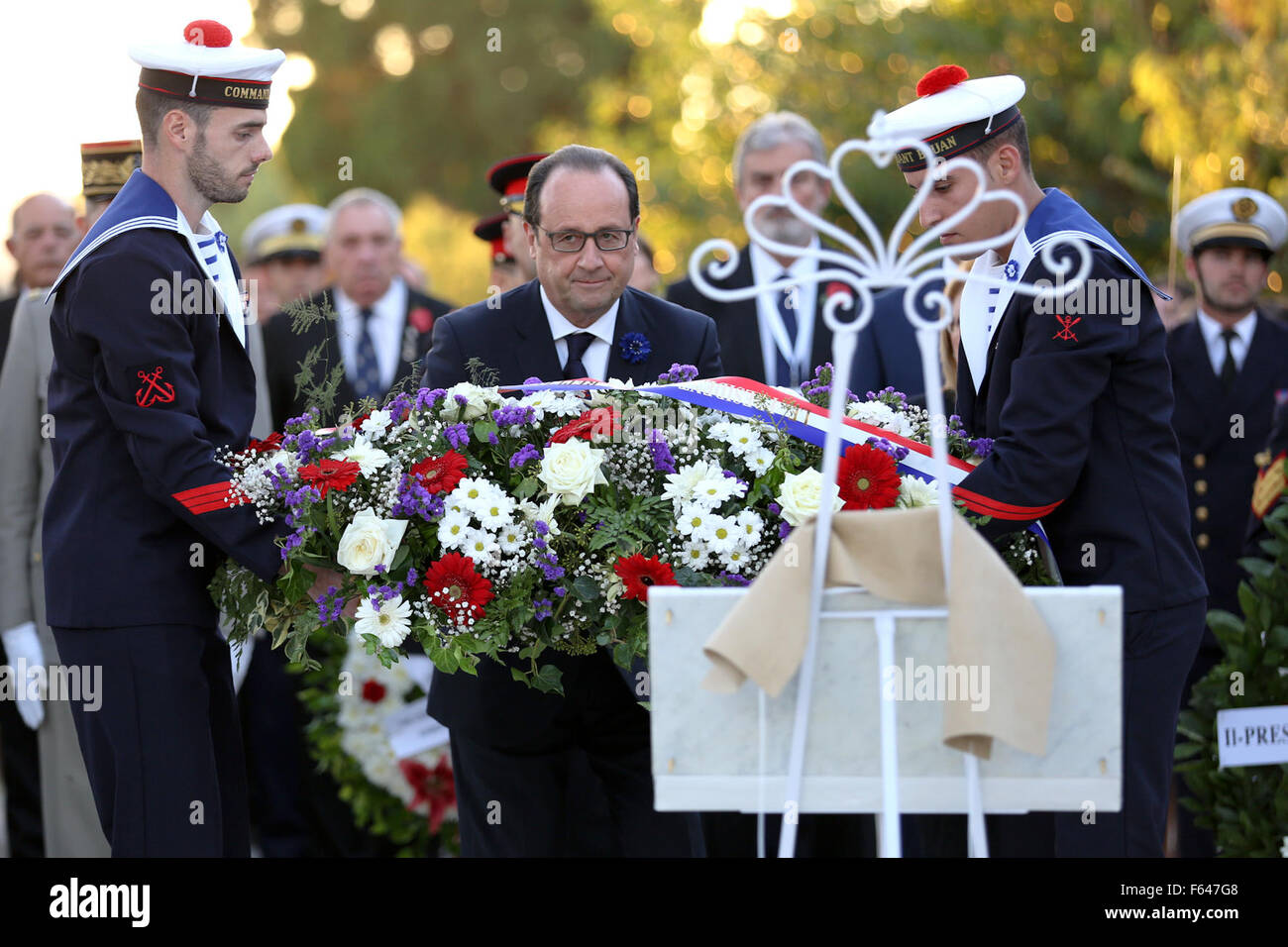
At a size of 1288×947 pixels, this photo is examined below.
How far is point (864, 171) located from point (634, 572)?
12264 mm

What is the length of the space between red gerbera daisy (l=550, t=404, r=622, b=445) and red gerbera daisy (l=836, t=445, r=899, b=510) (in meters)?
0.56

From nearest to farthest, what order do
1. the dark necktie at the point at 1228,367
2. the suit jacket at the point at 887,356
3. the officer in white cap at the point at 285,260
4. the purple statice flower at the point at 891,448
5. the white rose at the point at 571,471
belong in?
1. the white rose at the point at 571,471
2. the purple statice flower at the point at 891,448
3. the suit jacket at the point at 887,356
4. the dark necktie at the point at 1228,367
5. the officer in white cap at the point at 285,260

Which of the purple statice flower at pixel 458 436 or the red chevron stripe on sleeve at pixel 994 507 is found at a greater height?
the purple statice flower at pixel 458 436

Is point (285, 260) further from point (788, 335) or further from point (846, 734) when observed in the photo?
point (846, 734)

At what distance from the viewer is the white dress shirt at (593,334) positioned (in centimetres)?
431

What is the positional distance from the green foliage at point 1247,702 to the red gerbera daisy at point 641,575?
2231mm

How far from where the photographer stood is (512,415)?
3750mm

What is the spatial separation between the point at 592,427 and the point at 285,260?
16.9 feet

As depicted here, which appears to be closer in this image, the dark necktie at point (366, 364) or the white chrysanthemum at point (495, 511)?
the white chrysanthemum at point (495, 511)

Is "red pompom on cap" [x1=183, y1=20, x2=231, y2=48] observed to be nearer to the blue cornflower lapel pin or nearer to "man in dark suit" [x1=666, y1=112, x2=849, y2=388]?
the blue cornflower lapel pin

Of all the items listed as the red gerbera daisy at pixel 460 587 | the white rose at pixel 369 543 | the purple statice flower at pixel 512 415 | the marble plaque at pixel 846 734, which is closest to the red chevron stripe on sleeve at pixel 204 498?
the white rose at pixel 369 543

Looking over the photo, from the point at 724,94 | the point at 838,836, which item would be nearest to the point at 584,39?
the point at 724,94

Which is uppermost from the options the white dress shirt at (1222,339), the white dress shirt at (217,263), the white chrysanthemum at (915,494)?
the white dress shirt at (1222,339)

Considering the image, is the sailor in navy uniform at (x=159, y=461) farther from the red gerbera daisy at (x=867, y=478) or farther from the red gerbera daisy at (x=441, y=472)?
the red gerbera daisy at (x=867, y=478)
